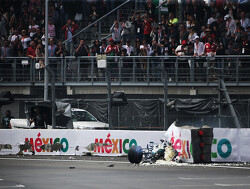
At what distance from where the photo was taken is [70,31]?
32.9 m

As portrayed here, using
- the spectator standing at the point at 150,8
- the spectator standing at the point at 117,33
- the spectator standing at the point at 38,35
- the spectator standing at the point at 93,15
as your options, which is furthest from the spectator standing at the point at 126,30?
the spectator standing at the point at 38,35

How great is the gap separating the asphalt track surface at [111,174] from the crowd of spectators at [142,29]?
25.8ft

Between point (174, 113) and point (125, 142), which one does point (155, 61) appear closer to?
point (174, 113)

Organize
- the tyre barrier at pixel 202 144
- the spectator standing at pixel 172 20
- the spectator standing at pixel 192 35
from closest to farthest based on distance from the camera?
the tyre barrier at pixel 202 144
the spectator standing at pixel 192 35
the spectator standing at pixel 172 20

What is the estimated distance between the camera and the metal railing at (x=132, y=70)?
2716 centimetres

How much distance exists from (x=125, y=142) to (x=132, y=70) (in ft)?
21.7

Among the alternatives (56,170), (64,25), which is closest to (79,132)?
(56,170)

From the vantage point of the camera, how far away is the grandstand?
2744 centimetres

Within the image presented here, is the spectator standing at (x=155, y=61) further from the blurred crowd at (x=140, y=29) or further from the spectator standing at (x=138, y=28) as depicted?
the spectator standing at (x=138, y=28)

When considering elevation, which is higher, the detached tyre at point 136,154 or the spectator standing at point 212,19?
the spectator standing at point 212,19

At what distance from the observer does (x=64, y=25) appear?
111 ft

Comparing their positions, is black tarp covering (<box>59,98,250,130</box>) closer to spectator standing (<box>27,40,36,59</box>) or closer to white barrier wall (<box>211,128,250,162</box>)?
white barrier wall (<box>211,128,250,162</box>)

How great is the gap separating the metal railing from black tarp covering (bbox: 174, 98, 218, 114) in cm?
313

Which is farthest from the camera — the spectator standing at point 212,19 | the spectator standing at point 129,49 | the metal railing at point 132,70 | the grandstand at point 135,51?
the spectator standing at point 129,49
